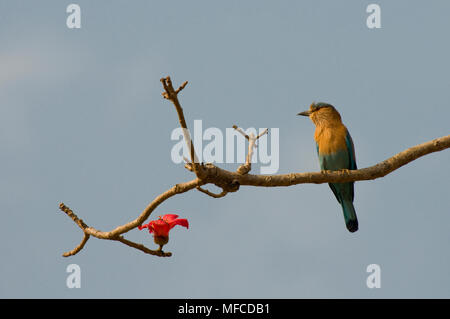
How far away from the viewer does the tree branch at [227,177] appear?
3.89 meters

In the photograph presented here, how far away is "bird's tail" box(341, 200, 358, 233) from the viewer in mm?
7810

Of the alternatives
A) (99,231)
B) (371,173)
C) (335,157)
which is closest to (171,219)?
(99,231)

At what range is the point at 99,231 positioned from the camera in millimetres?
4688

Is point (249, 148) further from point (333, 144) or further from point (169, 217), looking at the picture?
point (333, 144)

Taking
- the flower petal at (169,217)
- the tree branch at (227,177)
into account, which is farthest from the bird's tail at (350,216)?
the flower petal at (169,217)

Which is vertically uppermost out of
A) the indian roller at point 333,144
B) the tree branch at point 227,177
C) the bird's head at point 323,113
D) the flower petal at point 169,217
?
the bird's head at point 323,113

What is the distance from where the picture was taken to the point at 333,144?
782cm

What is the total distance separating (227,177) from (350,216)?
417 centimetres

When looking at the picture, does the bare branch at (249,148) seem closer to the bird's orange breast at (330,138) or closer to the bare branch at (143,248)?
the bare branch at (143,248)

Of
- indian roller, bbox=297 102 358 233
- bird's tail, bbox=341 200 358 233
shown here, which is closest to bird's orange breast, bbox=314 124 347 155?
indian roller, bbox=297 102 358 233

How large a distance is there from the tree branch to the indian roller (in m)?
2.78

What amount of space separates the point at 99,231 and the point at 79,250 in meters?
0.32

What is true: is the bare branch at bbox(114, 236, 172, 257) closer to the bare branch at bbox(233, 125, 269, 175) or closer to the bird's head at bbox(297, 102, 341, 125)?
the bare branch at bbox(233, 125, 269, 175)

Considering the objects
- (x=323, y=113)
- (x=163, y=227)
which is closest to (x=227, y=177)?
(x=163, y=227)
